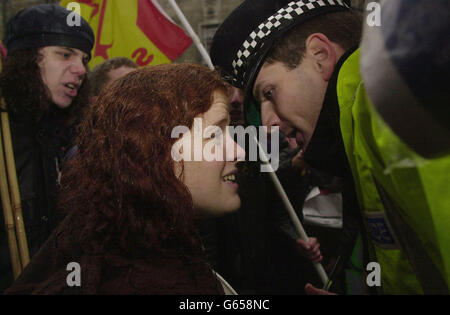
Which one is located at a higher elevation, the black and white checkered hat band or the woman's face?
the black and white checkered hat band

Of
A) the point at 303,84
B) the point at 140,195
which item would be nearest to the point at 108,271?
the point at 140,195

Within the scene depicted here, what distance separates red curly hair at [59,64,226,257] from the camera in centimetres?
112

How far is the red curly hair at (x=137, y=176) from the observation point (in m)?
1.12

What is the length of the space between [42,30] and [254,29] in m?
1.55

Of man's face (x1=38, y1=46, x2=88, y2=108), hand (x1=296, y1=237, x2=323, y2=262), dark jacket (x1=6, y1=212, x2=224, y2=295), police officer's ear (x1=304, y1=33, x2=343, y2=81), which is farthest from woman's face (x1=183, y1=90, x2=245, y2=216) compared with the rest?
man's face (x1=38, y1=46, x2=88, y2=108)

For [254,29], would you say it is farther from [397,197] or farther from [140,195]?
[397,197]

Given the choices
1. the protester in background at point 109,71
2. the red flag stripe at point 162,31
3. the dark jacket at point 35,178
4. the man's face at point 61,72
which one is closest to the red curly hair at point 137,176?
the dark jacket at point 35,178

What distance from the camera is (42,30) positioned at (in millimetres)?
2354

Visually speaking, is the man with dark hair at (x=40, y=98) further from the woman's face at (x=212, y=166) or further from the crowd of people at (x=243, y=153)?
the woman's face at (x=212, y=166)

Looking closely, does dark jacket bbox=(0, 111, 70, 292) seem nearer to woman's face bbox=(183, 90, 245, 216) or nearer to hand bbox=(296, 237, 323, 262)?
woman's face bbox=(183, 90, 245, 216)

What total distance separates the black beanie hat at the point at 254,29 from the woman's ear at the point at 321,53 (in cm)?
11

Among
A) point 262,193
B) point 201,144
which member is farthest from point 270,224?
point 201,144

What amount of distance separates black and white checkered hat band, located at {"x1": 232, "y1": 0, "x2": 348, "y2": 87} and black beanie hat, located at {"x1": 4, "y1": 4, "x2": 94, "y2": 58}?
141 cm
